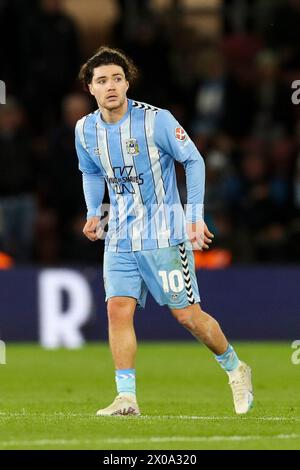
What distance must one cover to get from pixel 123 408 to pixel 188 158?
165cm

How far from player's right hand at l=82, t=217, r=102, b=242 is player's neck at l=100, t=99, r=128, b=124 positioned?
0.65 metres

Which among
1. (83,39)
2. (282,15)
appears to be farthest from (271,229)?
(83,39)

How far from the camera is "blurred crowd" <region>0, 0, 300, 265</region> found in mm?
16734

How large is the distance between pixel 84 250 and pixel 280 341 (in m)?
2.55

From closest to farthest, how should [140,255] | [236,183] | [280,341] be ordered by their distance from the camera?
[140,255], [280,341], [236,183]

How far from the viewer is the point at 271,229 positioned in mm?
16859

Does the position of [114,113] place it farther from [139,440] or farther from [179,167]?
[179,167]

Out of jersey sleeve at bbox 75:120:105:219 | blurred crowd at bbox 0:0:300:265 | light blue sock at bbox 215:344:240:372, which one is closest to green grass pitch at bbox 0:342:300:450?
light blue sock at bbox 215:344:240:372

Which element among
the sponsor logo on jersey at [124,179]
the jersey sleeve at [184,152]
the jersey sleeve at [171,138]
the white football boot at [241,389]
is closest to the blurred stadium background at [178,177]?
the white football boot at [241,389]

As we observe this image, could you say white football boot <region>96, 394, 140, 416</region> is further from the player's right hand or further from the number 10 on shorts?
the player's right hand

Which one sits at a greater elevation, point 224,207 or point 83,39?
point 83,39

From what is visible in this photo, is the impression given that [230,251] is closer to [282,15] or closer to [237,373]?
[282,15]

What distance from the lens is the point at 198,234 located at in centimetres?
884

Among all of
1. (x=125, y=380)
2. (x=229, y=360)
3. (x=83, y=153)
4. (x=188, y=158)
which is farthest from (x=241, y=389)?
(x=83, y=153)
